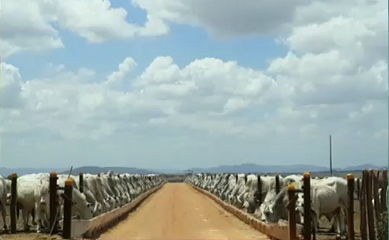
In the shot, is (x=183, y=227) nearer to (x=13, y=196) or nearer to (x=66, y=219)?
(x=13, y=196)

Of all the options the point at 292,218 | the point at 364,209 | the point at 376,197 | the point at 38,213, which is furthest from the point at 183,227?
the point at 376,197

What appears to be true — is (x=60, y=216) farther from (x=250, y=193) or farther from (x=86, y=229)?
(x=250, y=193)

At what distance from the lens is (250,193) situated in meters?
31.2

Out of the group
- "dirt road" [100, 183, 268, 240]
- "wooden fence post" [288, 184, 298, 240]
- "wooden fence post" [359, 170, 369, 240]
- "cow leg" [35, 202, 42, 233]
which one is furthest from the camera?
"dirt road" [100, 183, 268, 240]

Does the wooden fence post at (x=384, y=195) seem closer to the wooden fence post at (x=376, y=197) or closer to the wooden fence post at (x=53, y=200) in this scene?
the wooden fence post at (x=376, y=197)

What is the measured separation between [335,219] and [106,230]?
9169 mm

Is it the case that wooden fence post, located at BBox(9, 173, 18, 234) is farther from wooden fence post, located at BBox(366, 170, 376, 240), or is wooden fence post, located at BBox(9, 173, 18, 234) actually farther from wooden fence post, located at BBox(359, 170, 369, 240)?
wooden fence post, located at BBox(366, 170, 376, 240)

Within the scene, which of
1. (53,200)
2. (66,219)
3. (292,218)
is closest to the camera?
(292,218)

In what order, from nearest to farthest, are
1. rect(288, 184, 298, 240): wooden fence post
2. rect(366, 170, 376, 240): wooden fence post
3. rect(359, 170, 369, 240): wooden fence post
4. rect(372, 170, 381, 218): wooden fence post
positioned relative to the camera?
rect(366, 170, 376, 240): wooden fence post
rect(359, 170, 369, 240): wooden fence post
rect(372, 170, 381, 218): wooden fence post
rect(288, 184, 298, 240): wooden fence post

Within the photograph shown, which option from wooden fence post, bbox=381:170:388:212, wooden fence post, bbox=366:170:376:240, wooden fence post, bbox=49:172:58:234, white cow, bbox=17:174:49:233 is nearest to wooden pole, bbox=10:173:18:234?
white cow, bbox=17:174:49:233

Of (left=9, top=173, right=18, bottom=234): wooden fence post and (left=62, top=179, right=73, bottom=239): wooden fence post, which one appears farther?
Result: (left=9, top=173, right=18, bottom=234): wooden fence post

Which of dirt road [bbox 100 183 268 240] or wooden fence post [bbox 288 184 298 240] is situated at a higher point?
wooden fence post [bbox 288 184 298 240]

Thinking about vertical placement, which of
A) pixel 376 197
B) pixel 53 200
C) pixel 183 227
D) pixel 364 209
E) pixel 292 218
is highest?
pixel 376 197

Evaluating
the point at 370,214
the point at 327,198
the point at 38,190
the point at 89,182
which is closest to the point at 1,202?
the point at 38,190
